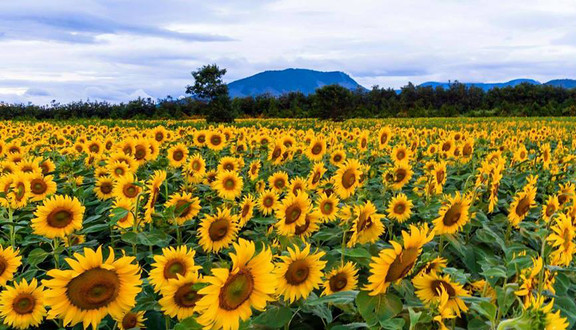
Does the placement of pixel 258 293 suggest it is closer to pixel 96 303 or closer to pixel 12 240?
pixel 96 303

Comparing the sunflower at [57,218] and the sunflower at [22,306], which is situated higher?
the sunflower at [57,218]

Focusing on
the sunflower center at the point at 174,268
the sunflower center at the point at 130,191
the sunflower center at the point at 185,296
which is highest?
the sunflower center at the point at 130,191

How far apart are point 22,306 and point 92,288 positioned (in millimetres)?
702

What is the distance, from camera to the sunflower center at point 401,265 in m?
1.59

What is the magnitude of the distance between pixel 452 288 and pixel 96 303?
128cm

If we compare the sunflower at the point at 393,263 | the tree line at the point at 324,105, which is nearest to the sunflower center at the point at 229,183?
the sunflower at the point at 393,263

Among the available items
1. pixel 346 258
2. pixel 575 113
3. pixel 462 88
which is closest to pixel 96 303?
pixel 346 258

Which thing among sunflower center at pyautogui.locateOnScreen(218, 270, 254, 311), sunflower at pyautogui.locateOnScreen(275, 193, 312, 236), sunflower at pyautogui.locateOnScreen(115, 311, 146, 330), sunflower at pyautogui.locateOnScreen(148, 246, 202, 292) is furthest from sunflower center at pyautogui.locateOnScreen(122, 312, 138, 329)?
sunflower at pyautogui.locateOnScreen(275, 193, 312, 236)

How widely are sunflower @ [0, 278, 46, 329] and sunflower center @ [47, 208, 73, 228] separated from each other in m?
0.63

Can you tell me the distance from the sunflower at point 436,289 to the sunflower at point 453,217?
87cm

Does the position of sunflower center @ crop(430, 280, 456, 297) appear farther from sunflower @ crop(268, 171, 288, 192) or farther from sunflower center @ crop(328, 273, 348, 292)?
sunflower @ crop(268, 171, 288, 192)

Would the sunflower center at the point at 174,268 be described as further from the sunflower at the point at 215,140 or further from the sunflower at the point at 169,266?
the sunflower at the point at 215,140

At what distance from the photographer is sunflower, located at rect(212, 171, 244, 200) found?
4078 millimetres

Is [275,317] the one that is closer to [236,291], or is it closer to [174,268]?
[236,291]
